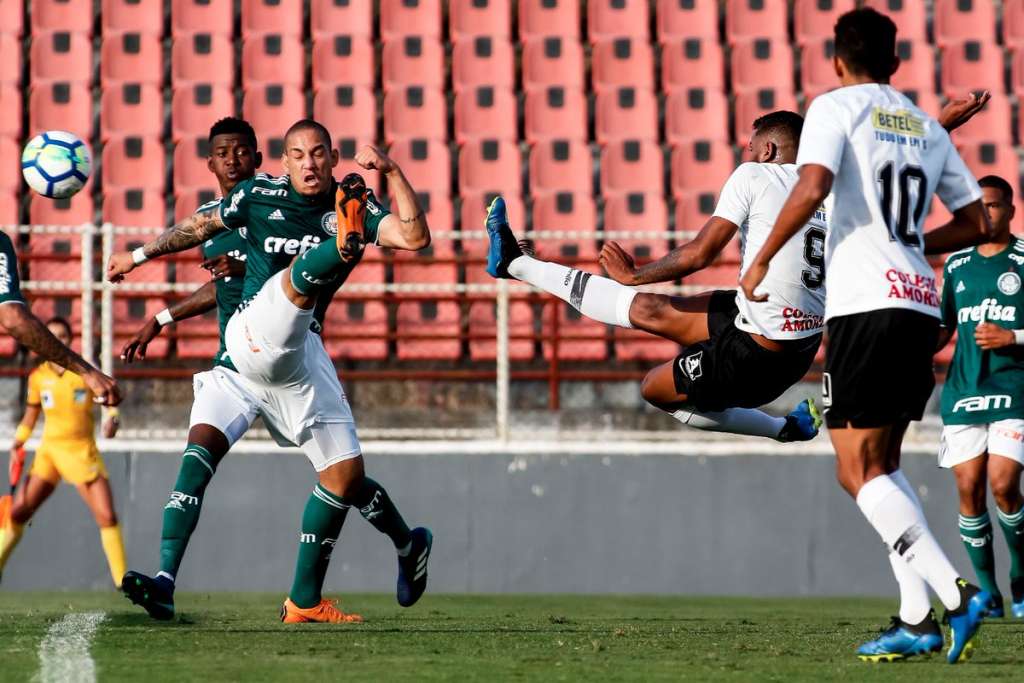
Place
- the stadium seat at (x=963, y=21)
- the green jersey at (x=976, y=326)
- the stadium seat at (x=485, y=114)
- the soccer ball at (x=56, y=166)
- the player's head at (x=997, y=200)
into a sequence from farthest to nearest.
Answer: the stadium seat at (x=963, y=21)
the stadium seat at (x=485, y=114)
the green jersey at (x=976, y=326)
the player's head at (x=997, y=200)
the soccer ball at (x=56, y=166)

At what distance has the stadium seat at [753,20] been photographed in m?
15.9

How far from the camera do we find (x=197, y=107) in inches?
583

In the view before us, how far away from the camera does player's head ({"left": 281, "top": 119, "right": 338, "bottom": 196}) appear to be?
23.0 ft

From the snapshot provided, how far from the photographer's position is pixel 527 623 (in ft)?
24.0

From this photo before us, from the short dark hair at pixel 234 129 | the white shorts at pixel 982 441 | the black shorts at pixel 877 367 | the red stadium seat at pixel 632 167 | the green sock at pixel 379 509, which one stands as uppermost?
the red stadium seat at pixel 632 167

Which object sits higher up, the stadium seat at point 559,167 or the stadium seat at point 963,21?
the stadium seat at point 963,21

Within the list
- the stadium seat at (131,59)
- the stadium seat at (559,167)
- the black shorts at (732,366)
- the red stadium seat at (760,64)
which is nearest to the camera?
the black shorts at (732,366)

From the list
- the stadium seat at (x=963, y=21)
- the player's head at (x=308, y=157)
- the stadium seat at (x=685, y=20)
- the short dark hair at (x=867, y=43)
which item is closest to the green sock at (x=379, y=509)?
the player's head at (x=308, y=157)

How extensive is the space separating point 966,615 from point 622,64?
11.2 meters

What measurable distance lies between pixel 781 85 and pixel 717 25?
111 cm

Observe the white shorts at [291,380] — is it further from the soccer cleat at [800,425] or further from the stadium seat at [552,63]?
the stadium seat at [552,63]

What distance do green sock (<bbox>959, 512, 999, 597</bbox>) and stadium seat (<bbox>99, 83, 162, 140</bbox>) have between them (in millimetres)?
8858

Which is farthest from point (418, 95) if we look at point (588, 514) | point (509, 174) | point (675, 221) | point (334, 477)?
point (334, 477)

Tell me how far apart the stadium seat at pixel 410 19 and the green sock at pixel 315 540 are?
911 cm
